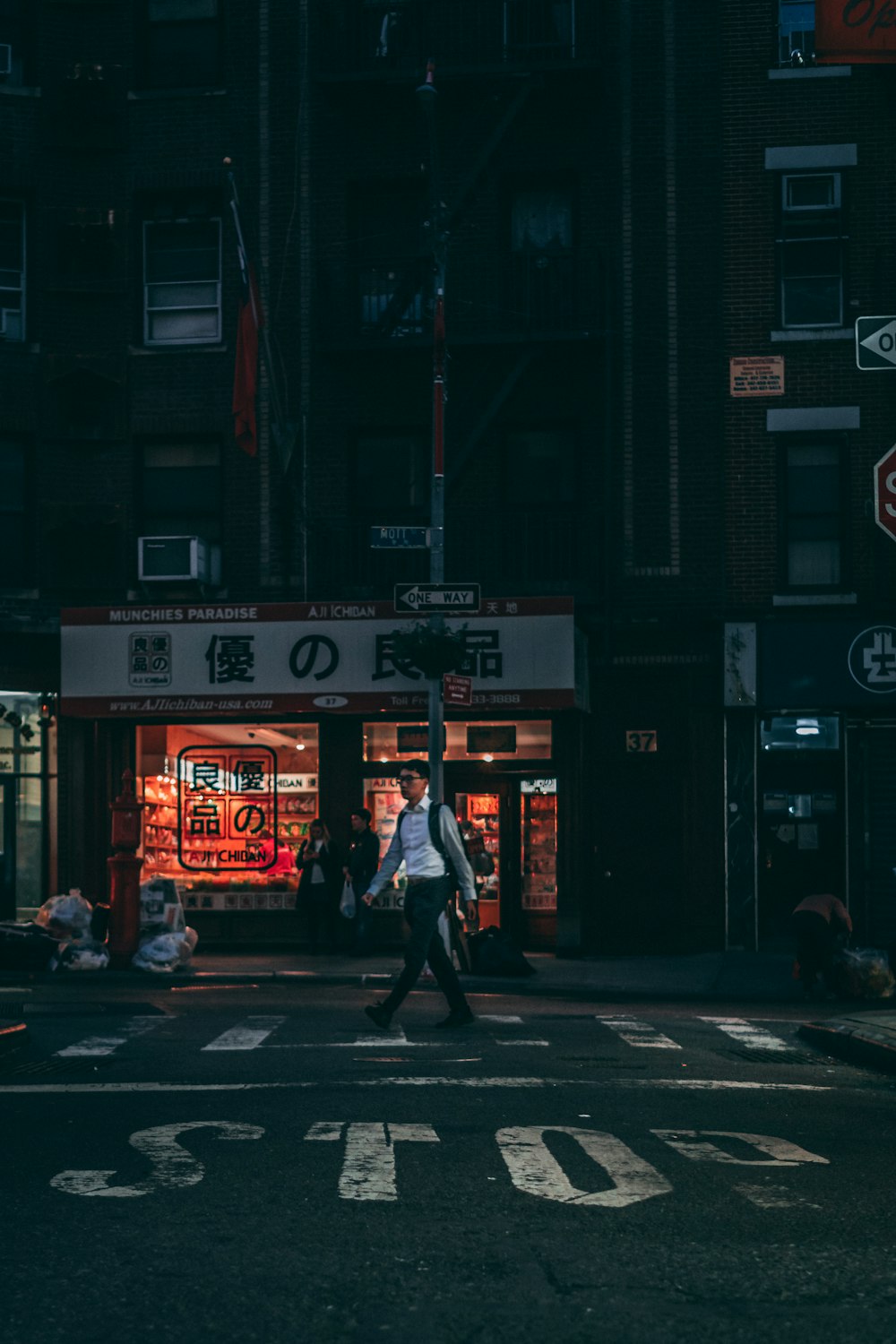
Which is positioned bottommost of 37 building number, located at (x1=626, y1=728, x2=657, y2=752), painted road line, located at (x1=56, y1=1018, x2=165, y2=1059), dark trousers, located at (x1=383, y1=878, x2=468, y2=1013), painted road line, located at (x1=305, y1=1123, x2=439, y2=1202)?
painted road line, located at (x1=56, y1=1018, x2=165, y2=1059)

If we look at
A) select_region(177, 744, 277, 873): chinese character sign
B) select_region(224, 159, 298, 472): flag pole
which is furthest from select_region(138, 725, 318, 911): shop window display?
select_region(224, 159, 298, 472): flag pole

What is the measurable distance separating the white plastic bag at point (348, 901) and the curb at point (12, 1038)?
9208 millimetres

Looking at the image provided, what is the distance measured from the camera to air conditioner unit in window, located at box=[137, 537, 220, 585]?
22109 mm

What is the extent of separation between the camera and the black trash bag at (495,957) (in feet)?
60.6

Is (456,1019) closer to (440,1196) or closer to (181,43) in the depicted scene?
(440,1196)

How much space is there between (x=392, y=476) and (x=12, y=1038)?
12.4m

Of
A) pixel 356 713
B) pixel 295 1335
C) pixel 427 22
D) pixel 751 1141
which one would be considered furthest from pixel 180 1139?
pixel 427 22

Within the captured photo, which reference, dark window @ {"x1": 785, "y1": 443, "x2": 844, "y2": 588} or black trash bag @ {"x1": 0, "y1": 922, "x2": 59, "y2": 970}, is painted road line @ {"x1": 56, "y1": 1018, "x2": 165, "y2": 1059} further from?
dark window @ {"x1": 785, "y1": 443, "x2": 844, "y2": 588}

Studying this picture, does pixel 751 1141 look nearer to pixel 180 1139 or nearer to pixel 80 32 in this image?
pixel 180 1139

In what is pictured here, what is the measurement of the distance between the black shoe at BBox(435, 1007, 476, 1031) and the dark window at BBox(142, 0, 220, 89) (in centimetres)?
1498

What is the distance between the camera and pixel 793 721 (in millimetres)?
21688

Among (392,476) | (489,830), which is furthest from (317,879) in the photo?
(392,476)

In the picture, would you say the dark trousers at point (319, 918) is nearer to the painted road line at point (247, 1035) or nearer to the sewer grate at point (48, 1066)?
the painted road line at point (247, 1035)

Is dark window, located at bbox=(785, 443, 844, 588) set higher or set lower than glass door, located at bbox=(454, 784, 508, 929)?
higher
